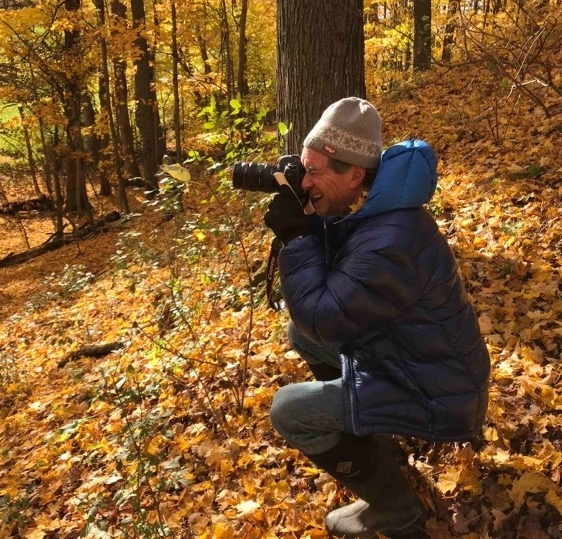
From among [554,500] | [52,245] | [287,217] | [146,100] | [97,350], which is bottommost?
[52,245]

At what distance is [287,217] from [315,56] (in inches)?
76.7

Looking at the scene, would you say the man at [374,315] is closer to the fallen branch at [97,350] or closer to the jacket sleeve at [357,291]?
the jacket sleeve at [357,291]

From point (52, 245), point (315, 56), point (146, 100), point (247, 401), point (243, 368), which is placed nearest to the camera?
point (247, 401)

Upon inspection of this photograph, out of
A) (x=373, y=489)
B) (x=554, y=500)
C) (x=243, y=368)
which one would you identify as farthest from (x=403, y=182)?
(x=243, y=368)

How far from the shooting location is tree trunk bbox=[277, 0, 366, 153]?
11.3ft

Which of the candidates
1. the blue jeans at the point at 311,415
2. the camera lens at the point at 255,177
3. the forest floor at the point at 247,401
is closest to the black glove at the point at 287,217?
the camera lens at the point at 255,177

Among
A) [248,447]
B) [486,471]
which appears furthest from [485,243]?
[248,447]

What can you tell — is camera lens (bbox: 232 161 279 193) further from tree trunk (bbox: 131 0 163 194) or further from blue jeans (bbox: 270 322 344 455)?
tree trunk (bbox: 131 0 163 194)

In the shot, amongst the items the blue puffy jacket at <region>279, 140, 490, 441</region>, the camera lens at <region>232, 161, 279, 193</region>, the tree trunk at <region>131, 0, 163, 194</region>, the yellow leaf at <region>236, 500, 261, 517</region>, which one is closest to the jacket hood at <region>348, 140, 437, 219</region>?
the blue puffy jacket at <region>279, 140, 490, 441</region>

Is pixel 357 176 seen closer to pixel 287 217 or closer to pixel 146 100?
pixel 287 217

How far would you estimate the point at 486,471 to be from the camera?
2.38 meters

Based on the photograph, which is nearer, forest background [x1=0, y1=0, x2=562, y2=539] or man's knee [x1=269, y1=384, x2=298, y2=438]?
man's knee [x1=269, y1=384, x2=298, y2=438]

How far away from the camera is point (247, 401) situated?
3.29m

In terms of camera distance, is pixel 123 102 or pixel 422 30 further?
pixel 123 102
